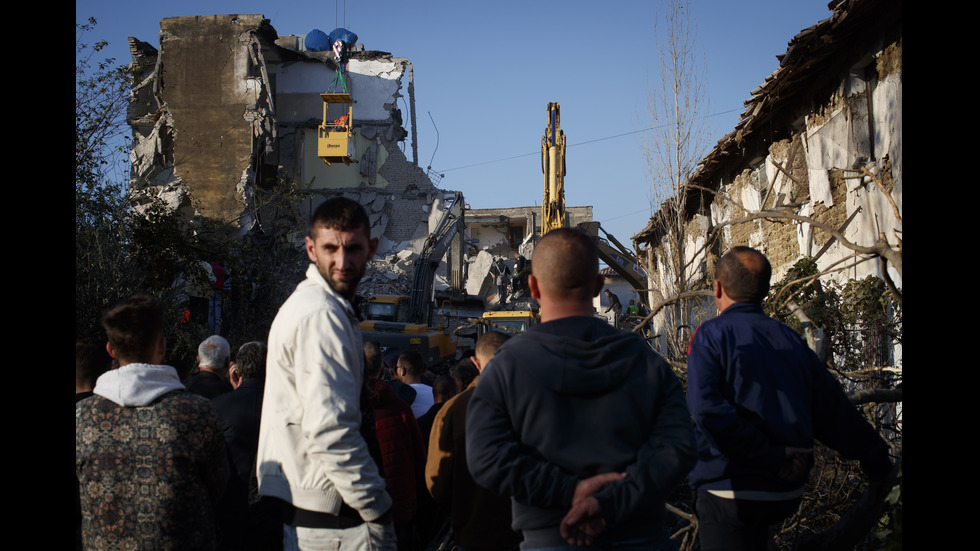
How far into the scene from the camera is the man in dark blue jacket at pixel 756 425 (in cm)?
272

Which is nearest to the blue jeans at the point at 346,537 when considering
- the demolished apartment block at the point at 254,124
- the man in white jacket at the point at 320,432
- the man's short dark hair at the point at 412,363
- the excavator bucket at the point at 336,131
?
the man in white jacket at the point at 320,432

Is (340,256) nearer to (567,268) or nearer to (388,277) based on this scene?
(567,268)

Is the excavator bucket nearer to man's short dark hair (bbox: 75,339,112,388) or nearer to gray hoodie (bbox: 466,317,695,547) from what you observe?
man's short dark hair (bbox: 75,339,112,388)

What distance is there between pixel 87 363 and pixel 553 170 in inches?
725

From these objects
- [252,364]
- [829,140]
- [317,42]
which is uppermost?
[317,42]

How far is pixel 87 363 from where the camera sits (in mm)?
3656

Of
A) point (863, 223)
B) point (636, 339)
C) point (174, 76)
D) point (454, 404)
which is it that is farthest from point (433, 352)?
point (174, 76)

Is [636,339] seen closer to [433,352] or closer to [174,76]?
[433,352]

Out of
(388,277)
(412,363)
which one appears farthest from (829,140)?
(388,277)

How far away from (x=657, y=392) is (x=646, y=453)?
0.64 ft

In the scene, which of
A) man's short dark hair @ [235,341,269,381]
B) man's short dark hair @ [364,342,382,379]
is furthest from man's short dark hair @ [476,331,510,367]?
man's short dark hair @ [235,341,269,381]

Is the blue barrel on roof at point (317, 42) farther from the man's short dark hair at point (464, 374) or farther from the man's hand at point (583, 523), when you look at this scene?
the man's hand at point (583, 523)

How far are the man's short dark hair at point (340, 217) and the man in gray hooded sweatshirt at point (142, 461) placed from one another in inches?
33.7

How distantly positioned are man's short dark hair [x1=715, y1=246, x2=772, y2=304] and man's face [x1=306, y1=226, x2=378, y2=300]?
167 centimetres
